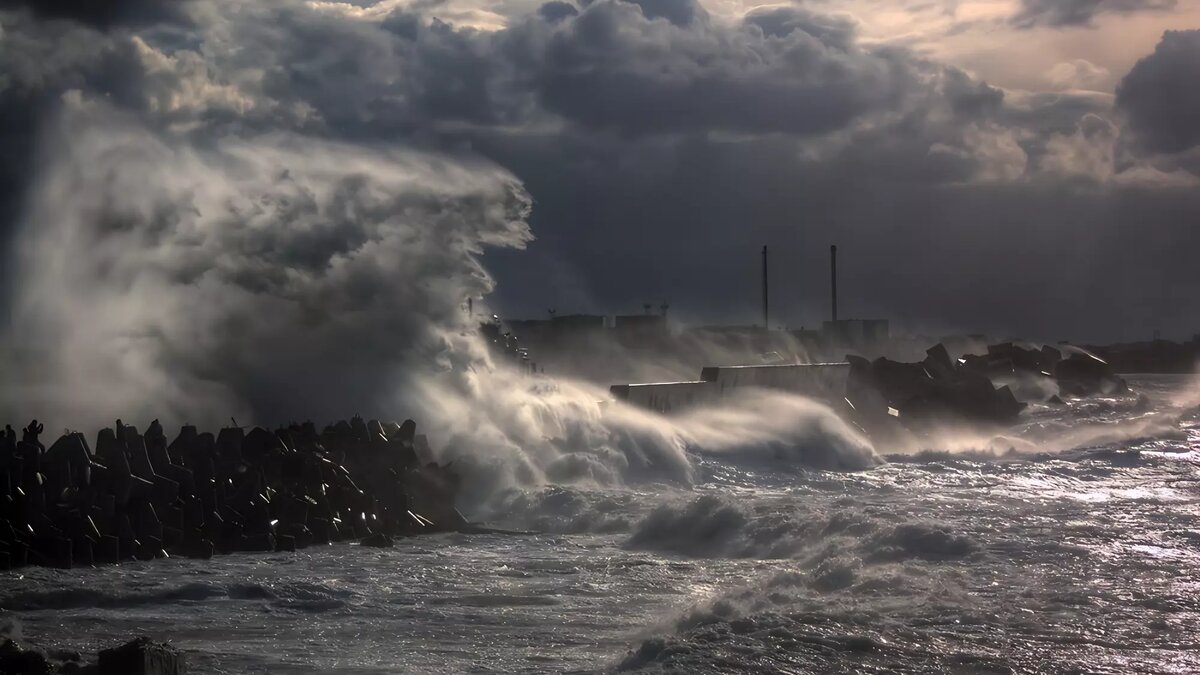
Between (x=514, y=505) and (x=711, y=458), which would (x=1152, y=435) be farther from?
(x=514, y=505)

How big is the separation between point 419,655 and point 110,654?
2.38 meters

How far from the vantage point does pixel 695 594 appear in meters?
12.2

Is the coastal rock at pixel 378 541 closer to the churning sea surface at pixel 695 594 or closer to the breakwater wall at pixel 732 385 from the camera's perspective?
the churning sea surface at pixel 695 594

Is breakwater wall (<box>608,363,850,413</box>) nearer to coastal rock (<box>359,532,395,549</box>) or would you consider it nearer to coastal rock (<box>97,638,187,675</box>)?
coastal rock (<box>359,532,395,549</box>)

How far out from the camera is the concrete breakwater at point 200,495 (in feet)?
45.5

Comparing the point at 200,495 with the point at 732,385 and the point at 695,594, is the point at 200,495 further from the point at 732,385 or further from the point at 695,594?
the point at 732,385

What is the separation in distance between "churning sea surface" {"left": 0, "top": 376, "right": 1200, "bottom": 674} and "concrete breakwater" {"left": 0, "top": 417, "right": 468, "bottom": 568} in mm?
549

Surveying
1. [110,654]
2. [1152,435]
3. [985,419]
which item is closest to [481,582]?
[110,654]

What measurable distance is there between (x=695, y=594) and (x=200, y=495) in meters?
6.13

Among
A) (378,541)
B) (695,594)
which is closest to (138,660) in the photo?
(695,594)

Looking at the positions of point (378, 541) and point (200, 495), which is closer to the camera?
point (200, 495)

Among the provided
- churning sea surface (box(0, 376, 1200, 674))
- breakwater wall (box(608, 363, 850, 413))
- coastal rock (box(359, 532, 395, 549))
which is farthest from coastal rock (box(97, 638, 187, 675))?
breakwater wall (box(608, 363, 850, 413))

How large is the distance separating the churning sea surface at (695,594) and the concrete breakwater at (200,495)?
0.55 m

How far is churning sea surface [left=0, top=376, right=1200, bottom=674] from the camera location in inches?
378
